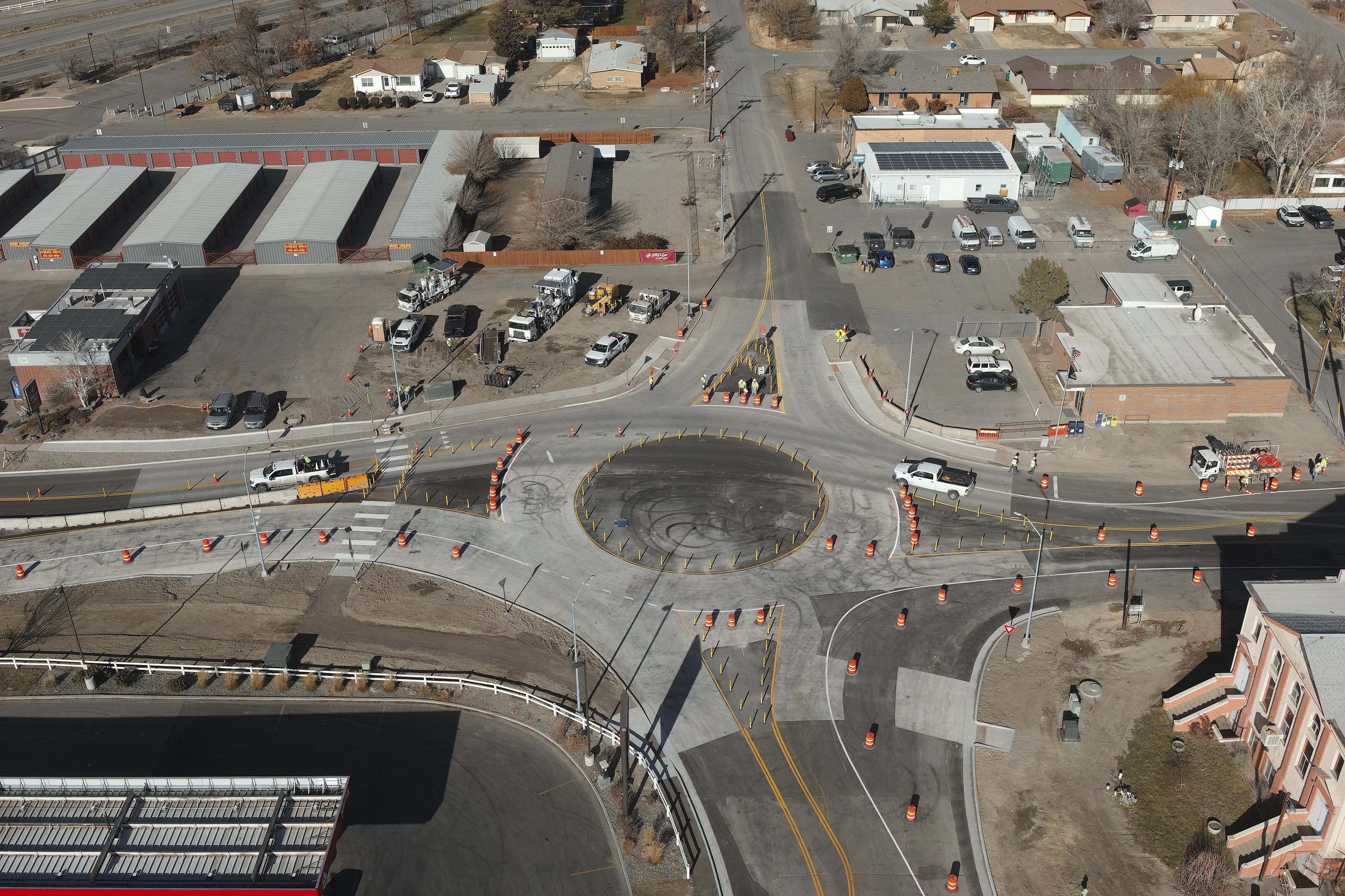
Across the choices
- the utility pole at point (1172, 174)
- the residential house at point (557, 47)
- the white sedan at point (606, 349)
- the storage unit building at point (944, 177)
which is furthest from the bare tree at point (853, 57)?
the white sedan at point (606, 349)

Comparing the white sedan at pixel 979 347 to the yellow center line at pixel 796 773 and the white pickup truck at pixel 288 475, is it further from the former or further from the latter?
the white pickup truck at pixel 288 475

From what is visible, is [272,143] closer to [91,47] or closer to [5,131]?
[5,131]

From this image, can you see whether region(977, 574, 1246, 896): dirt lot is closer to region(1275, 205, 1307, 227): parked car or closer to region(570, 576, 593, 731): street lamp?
region(570, 576, 593, 731): street lamp

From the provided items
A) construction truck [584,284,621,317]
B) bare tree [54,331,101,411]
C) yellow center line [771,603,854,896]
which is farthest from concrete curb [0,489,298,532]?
yellow center line [771,603,854,896]

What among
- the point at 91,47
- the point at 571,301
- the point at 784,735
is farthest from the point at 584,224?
the point at 91,47

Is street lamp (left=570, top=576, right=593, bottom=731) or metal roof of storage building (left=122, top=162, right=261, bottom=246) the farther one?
metal roof of storage building (left=122, top=162, right=261, bottom=246)

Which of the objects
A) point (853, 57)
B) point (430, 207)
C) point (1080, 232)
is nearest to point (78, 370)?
point (430, 207)

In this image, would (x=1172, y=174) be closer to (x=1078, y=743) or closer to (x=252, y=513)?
(x=1078, y=743)
